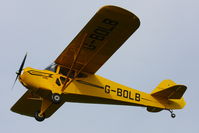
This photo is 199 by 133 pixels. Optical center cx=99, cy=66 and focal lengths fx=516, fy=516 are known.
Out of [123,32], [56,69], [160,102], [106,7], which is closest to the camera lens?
[106,7]

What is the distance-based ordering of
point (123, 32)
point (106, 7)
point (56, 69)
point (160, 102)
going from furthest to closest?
point (160, 102) < point (56, 69) < point (123, 32) < point (106, 7)

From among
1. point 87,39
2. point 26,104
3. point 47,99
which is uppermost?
point 87,39

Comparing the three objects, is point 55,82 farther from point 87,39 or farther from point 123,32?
point 123,32

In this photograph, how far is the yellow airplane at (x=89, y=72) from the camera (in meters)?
15.4

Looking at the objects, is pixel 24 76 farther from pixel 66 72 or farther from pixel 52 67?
pixel 66 72

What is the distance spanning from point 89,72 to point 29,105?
325 centimetres

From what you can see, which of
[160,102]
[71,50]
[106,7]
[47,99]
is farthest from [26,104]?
[106,7]

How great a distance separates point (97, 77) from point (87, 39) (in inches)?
73.3

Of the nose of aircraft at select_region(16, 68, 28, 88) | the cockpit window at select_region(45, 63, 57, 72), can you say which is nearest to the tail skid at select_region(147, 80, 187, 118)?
the cockpit window at select_region(45, 63, 57, 72)

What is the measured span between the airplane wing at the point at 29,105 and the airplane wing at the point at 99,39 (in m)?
2.30

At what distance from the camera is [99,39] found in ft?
52.9

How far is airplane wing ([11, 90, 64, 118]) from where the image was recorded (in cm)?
1875

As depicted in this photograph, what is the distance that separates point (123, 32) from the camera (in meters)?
15.8

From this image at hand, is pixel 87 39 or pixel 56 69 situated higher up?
pixel 87 39
